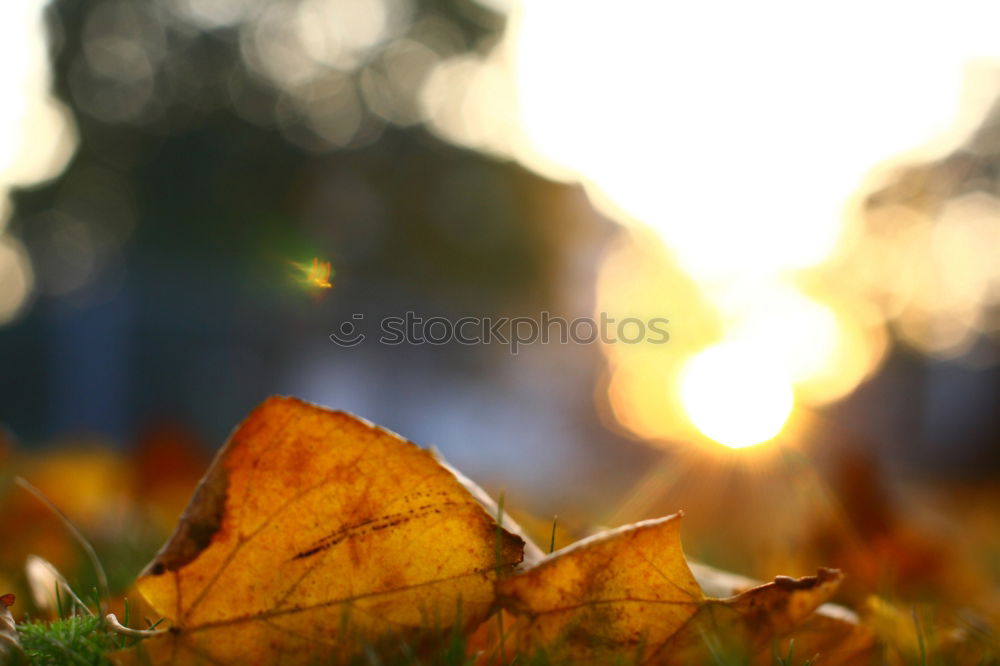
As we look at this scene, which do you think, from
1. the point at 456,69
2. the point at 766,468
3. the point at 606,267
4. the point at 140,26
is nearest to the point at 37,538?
the point at 766,468

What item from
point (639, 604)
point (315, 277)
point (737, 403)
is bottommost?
point (737, 403)

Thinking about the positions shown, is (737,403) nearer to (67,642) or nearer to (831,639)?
(831,639)

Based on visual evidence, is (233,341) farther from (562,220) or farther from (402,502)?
(402,502)

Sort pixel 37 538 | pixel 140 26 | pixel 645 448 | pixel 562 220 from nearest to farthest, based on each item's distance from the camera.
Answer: pixel 37 538
pixel 140 26
pixel 562 220
pixel 645 448

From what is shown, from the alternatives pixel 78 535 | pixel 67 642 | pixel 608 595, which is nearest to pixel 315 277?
pixel 78 535

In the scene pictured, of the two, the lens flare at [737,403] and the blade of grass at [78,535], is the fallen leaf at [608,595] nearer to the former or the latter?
the blade of grass at [78,535]

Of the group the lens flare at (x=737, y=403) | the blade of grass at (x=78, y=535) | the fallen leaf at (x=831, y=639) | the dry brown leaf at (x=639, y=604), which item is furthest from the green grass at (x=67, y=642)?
the lens flare at (x=737, y=403)
